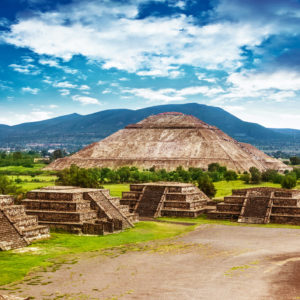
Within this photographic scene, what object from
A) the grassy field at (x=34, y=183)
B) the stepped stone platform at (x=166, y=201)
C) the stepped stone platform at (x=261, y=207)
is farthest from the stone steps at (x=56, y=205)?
the grassy field at (x=34, y=183)

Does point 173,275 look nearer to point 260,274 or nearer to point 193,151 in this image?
point 260,274

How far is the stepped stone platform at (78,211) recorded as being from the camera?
4284 cm

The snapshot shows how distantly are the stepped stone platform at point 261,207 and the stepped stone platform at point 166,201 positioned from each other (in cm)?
334

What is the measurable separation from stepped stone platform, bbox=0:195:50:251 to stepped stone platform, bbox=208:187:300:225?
21.1 m

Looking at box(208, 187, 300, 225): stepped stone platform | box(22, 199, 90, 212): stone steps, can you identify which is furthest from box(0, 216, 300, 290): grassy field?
box(22, 199, 90, 212): stone steps

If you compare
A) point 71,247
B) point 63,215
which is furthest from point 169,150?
point 71,247

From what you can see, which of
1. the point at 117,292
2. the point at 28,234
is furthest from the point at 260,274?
the point at 28,234

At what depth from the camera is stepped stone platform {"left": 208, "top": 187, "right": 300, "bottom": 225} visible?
48.8m

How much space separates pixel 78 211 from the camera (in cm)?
4422

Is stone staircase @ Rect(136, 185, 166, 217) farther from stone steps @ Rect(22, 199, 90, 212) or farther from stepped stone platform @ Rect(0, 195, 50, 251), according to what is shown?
stepped stone platform @ Rect(0, 195, 50, 251)

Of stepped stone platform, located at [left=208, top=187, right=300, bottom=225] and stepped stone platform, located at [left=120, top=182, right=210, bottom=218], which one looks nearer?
stepped stone platform, located at [left=208, top=187, right=300, bottom=225]

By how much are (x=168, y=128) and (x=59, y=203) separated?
128 m

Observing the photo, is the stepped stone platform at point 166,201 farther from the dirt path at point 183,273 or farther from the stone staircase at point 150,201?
the dirt path at point 183,273

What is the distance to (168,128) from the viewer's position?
171 meters
